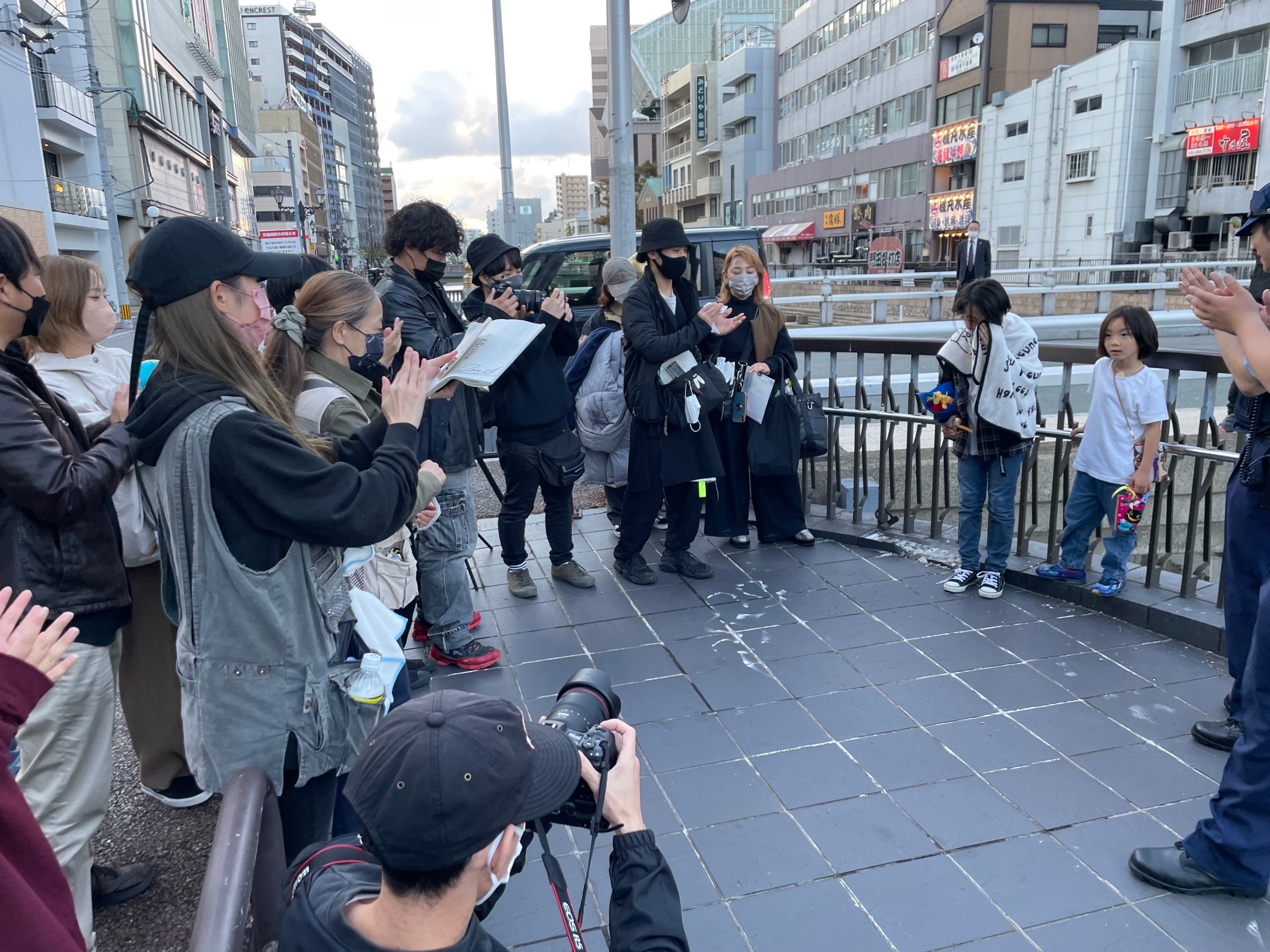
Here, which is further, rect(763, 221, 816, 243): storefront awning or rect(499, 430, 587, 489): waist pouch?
rect(763, 221, 816, 243): storefront awning

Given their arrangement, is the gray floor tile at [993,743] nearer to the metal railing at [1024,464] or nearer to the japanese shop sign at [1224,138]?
the metal railing at [1024,464]

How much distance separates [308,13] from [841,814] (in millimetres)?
172263

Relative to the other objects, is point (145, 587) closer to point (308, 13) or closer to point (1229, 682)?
point (1229, 682)

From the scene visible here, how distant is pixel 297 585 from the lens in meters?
1.97

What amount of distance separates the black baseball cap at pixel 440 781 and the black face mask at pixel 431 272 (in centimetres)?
304

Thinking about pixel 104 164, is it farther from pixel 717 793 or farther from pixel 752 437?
pixel 717 793

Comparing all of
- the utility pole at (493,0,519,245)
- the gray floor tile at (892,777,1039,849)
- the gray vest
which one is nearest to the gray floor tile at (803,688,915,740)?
the gray floor tile at (892,777,1039,849)

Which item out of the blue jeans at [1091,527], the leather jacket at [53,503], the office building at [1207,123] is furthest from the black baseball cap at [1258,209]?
the office building at [1207,123]

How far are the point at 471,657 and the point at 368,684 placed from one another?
1.97m

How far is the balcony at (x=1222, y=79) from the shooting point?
26984 millimetres

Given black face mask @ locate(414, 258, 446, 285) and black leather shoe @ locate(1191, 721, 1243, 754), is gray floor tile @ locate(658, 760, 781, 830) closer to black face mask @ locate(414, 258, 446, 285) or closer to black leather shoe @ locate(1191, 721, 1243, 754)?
black leather shoe @ locate(1191, 721, 1243, 754)

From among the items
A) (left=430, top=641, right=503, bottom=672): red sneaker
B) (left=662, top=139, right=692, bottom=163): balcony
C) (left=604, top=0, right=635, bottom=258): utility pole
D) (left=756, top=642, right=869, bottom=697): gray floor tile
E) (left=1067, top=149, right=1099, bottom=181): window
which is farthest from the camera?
(left=662, top=139, right=692, bottom=163): balcony

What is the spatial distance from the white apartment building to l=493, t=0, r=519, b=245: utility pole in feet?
75.7

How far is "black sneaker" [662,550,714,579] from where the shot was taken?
16.5 feet
